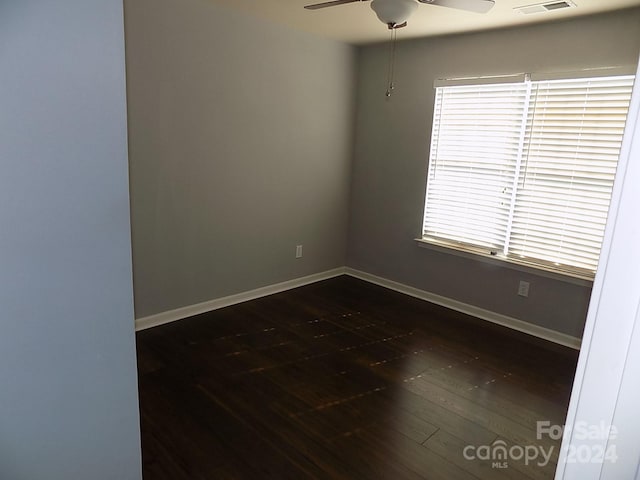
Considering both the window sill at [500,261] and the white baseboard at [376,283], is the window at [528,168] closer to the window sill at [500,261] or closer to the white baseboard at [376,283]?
the window sill at [500,261]

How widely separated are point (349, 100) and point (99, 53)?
375 centimetres

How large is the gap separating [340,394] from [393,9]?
2.31 meters

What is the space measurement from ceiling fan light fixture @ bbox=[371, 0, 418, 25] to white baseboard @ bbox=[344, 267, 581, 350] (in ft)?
8.19

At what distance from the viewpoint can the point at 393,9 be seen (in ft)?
8.32

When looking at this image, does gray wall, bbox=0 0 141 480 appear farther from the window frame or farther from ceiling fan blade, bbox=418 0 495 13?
the window frame

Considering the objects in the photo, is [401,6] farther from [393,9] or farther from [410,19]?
[410,19]

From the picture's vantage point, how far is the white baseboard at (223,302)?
3.31 meters

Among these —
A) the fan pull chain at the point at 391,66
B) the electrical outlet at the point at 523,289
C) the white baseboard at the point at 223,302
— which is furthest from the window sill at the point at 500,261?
the fan pull chain at the point at 391,66

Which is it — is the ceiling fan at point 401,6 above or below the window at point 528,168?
above

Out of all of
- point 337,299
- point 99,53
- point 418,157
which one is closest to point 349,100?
point 418,157

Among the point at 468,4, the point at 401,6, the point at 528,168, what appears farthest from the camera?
the point at 528,168

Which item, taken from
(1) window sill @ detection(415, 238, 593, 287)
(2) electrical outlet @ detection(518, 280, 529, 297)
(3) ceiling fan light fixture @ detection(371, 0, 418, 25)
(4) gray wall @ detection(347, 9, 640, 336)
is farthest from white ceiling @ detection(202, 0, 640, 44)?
(2) electrical outlet @ detection(518, 280, 529, 297)

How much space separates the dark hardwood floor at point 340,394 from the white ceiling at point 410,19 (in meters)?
2.40

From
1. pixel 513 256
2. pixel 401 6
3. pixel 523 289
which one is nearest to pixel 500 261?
pixel 513 256
